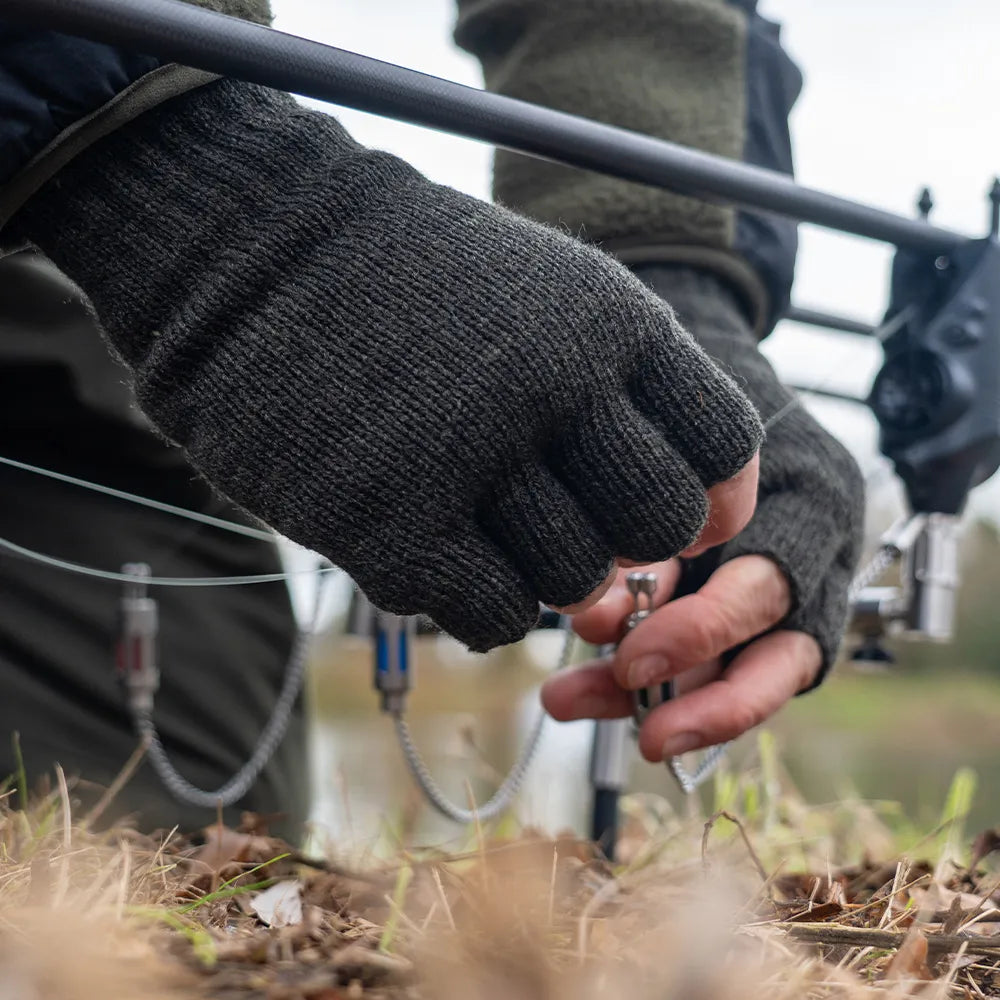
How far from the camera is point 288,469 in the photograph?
2.60 feet

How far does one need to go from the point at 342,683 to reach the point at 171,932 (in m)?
12.8

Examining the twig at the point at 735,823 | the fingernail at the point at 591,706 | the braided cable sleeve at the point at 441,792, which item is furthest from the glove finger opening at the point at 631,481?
the braided cable sleeve at the point at 441,792

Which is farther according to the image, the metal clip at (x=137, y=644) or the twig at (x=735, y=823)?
the metal clip at (x=137, y=644)

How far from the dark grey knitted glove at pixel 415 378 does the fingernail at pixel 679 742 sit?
0.34 metres

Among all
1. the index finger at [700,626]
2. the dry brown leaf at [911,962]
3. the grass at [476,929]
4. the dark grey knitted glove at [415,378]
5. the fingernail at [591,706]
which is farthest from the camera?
the fingernail at [591,706]

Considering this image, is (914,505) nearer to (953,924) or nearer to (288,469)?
(953,924)

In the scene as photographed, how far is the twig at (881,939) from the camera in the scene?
2.29 feet

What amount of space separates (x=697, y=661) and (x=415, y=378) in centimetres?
48

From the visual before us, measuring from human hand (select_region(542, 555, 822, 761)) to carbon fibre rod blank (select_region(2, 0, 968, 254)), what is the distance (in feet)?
1.36

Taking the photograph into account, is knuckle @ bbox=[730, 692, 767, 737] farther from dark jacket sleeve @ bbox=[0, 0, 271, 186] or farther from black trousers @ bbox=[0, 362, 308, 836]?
dark jacket sleeve @ bbox=[0, 0, 271, 186]

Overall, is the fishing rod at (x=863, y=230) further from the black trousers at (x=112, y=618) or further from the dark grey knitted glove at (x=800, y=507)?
the black trousers at (x=112, y=618)

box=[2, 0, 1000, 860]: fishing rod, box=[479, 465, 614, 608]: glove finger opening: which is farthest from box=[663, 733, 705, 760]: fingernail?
box=[2, 0, 1000, 860]: fishing rod

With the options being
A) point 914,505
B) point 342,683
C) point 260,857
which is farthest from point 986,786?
A: point 260,857

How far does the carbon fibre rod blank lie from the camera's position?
75 cm
